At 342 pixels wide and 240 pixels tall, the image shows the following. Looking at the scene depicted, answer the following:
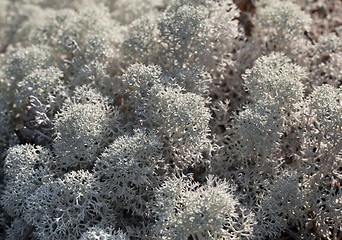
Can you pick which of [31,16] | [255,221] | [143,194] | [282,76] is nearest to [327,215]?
[255,221]

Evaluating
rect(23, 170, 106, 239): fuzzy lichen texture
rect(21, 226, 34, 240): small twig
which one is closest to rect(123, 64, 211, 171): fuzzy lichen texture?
rect(23, 170, 106, 239): fuzzy lichen texture

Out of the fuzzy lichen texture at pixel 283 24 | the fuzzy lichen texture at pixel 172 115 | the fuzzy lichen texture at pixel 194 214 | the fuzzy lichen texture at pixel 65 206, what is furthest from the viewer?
the fuzzy lichen texture at pixel 283 24

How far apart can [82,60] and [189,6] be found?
87cm

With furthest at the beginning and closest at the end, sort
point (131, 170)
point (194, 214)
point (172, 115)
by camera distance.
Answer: point (172, 115)
point (131, 170)
point (194, 214)

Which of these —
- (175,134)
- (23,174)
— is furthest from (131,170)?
(23,174)

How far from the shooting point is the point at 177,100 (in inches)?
91.5

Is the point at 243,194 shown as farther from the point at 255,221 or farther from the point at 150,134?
the point at 150,134

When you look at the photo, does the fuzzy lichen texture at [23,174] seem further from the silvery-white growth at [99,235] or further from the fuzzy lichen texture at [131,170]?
the silvery-white growth at [99,235]

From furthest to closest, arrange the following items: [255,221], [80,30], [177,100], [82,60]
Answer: [80,30] → [82,60] → [177,100] → [255,221]

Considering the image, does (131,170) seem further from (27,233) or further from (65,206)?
(27,233)

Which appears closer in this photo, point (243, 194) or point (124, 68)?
point (243, 194)

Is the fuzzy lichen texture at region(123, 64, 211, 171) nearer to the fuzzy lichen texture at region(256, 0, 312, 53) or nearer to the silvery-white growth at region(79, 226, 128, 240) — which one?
the silvery-white growth at region(79, 226, 128, 240)

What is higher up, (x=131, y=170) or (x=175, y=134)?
(x=175, y=134)

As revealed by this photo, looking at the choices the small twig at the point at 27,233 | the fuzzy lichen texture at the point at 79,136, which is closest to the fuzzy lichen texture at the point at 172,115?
the fuzzy lichen texture at the point at 79,136
